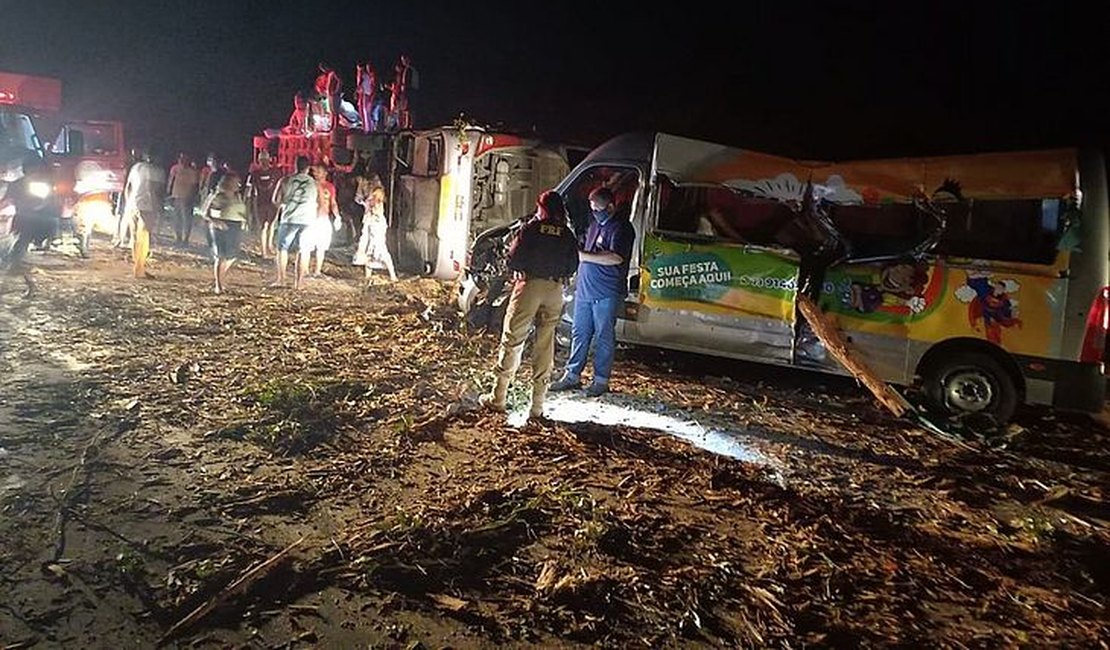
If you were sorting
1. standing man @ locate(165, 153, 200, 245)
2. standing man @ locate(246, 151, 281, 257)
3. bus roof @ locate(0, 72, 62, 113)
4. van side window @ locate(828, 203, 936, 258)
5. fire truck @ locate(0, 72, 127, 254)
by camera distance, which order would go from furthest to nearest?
bus roof @ locate(0, 72, 62, 113)
standing man @ locate(246, 151, 281, 257)
standing man @ locate(165, 153, 200, 245)
fire truck @ locate(0, 72, 127, 254)
van side window @ locate(828, 203, 936, 258)

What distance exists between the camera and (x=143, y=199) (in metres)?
10.5

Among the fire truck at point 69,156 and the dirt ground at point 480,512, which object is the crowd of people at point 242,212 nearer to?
the fire truck at point 69,156

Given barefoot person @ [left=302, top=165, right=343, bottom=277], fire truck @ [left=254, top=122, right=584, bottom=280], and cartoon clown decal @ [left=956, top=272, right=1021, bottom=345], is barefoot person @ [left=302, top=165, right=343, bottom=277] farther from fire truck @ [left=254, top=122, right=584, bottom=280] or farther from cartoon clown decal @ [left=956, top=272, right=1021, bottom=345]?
cartoon clown decal @ [left=956, top=272, right=1021, bottom=345]

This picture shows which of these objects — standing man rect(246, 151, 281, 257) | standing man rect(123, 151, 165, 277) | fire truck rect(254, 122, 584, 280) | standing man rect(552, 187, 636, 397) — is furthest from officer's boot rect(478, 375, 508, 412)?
standing man rect(246, 151, 281, 257)

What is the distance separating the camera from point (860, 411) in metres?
7.46

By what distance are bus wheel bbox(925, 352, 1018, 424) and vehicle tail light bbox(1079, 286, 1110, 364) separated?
0.62 m

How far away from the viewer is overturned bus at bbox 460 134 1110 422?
21.7 ft

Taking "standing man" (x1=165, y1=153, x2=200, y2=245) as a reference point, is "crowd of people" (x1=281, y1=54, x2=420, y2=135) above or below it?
above

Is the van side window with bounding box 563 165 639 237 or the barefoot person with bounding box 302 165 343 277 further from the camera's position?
the barefoot person with bounding box 302 165 343 277

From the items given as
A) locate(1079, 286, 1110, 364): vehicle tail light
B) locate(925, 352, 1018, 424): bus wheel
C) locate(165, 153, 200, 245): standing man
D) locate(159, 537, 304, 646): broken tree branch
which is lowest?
locate(159, 537, 304, 646): broken tree branch

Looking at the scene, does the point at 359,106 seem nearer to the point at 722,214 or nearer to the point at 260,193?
the point at 260,193

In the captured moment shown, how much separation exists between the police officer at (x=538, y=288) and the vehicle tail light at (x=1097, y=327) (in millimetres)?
4202

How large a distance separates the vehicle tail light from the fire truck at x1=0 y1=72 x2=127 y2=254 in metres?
11.2

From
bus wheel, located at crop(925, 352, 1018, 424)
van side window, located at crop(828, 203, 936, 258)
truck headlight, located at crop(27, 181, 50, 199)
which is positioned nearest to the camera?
bus wheel, located at crop(925, 352, 1018, 424)
